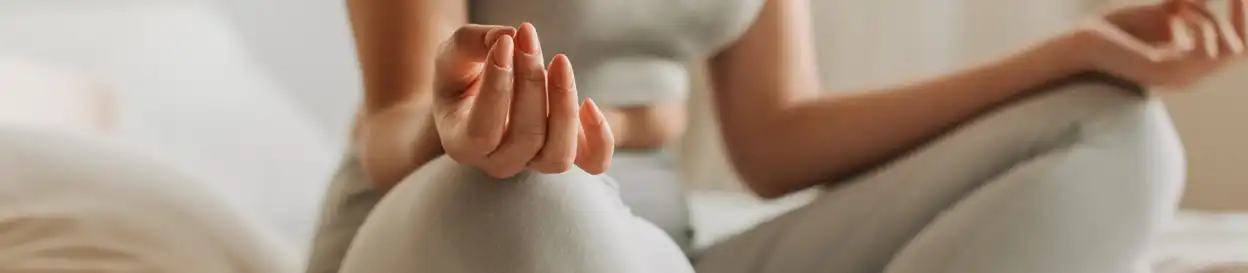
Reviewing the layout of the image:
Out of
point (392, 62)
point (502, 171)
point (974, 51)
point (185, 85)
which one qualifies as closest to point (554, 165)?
point (502, 171)

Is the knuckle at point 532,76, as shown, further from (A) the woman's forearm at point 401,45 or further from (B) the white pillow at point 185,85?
(B) the white pillow at point 185,85

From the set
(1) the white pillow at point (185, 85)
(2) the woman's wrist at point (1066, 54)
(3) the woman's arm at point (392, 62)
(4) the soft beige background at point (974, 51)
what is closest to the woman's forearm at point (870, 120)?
(2) the woman's wrist at point (1066, 54)

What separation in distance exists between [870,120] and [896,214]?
0.44 ft

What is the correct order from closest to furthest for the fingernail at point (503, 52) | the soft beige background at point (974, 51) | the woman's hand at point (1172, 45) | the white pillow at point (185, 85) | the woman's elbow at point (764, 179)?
the fingernail at point (503, 52)
the woman's hand at point (1172, 45)
the woman's elbow at point (764, 179)
the white pillow at point (185, 85)
the soft beige background at point (974, 51)

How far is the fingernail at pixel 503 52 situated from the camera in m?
0.40

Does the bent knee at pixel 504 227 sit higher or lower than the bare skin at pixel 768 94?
lower

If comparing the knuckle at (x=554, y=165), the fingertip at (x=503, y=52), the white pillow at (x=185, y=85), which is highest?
the white pillow at (x=185, y=85)

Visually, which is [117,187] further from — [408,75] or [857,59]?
[857,59]

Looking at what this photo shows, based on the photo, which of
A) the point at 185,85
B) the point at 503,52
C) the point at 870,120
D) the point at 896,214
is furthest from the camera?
the point at 185,85

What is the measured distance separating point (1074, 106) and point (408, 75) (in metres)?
0.37

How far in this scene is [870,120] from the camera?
77cm

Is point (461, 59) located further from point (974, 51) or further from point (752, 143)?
point (974, 51)

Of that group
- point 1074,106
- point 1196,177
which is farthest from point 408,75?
point 1196,177

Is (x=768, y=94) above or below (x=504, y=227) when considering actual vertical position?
above
